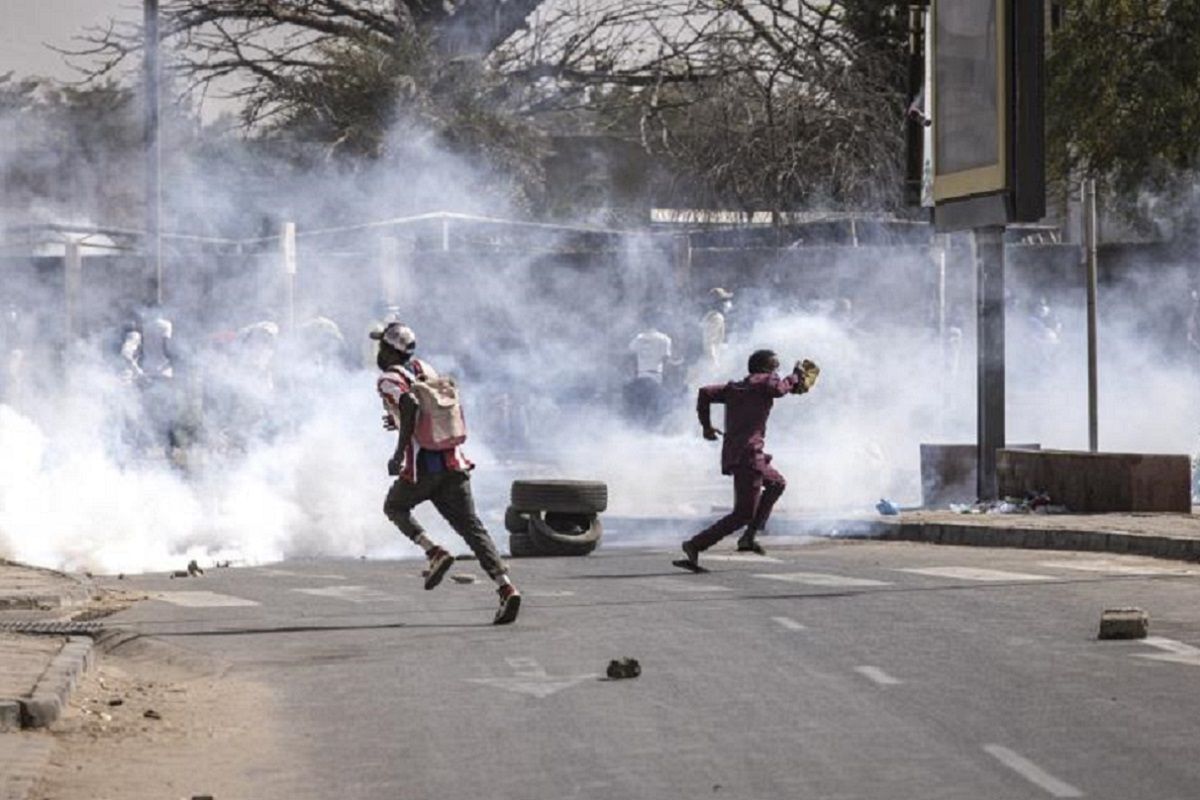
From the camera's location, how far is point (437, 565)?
1617 centimetres

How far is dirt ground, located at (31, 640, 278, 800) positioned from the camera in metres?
9.91

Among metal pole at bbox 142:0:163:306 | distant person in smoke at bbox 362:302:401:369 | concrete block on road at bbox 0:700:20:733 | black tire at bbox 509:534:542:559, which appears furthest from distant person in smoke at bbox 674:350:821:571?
metal pole at bbox 142:0:163:306

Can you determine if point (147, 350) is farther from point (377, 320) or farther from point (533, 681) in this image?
point (533, 681)

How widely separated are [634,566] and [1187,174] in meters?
20.7

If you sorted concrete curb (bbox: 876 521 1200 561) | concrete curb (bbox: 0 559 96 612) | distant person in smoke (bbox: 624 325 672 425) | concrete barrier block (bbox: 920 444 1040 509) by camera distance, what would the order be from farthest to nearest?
distant person in smoke (bbox: 624 325 672 425), concrete barrier block (bbox: 920 444 1040 509), concrete curb (bbox: 876 521 1200 561), concrete curb (bbox: 0 559 96 612)

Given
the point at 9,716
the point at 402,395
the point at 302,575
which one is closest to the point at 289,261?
the point at 302,575

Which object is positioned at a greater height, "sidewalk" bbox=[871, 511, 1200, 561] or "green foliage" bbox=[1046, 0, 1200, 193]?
"green foliage" bbox=[1046, 0, 1200, 193]

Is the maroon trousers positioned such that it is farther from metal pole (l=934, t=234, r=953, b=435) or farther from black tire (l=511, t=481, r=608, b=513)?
metal pole (l=934, t=234, r=953, b=435)

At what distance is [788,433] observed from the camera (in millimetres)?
35250

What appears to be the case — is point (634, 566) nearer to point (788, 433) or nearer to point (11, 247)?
point (788, 433)

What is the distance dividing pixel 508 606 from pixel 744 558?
19.2 ft

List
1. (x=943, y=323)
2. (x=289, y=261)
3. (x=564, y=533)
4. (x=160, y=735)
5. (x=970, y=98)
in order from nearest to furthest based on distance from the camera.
Answer: (x=160, y=735) → (x=564, y=533) → (x=970, y=98) → (x=289, y=261) → (x=943, y=323)

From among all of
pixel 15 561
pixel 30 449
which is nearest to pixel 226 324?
pixel 30 449

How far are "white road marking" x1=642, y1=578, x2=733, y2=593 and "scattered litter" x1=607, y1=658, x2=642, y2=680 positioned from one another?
4883 millimetres
